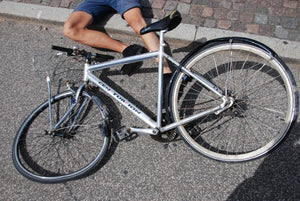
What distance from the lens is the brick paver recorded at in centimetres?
317

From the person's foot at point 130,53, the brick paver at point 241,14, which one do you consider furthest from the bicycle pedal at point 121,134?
the brick paver at point 241,14

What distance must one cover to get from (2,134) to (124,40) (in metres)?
2.17

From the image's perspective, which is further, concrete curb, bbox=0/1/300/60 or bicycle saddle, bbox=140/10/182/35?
concrete curb, bbox=0/1/300/60

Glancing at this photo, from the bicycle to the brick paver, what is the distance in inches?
18.9

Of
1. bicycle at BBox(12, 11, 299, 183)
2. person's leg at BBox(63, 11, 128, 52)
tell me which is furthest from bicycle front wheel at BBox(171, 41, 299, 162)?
person's leg at BBox(63, 11, 128, 52)

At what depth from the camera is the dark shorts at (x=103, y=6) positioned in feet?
10.4

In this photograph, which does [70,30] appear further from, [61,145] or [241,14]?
[241,14]

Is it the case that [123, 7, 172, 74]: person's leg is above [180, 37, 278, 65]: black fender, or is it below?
below

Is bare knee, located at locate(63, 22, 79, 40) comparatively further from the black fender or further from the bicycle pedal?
the black fender

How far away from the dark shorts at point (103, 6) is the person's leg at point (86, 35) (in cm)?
9

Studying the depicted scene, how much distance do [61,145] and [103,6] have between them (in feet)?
6.83

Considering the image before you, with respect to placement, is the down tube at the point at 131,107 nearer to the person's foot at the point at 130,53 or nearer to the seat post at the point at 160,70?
the seat post at the point at 160,70

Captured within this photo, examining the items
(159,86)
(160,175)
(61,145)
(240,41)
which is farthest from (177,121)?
(61,145)

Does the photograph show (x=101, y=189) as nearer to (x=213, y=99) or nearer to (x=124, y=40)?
(x=213, y=99)
